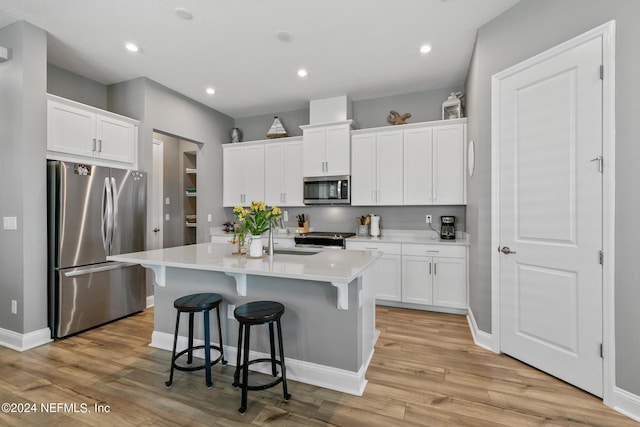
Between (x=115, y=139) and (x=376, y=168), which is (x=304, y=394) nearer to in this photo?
(x=376, y=168)

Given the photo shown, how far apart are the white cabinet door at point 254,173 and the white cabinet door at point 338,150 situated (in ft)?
4.06

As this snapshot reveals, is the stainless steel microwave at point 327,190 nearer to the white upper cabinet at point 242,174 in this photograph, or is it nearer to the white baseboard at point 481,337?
the white upper cabinet at point 242,174

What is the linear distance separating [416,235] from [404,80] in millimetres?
2145

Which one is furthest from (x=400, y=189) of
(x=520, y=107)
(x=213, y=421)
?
(x=213, y=421)

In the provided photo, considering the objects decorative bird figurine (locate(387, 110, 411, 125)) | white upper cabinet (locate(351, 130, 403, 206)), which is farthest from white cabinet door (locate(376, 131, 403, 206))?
decorative bird figurine (locate(387, 110, 411, 125))

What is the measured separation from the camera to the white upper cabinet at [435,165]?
3797mm

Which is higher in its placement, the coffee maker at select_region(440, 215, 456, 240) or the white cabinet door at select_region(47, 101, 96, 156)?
the white cabinet door at select_region(47, 101, 96, 156)

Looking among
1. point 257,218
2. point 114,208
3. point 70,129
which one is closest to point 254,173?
point 114,208

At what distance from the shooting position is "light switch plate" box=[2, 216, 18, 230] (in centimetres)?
279

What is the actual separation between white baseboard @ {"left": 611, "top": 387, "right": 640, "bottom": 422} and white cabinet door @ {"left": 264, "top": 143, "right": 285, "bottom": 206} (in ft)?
13.7

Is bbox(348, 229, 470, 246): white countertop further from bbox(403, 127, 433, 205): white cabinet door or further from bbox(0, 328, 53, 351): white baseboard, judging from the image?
bbox(0, 328, 53, 351): white baseboard

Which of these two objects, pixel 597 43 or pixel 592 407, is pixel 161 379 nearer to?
pixel 592 407

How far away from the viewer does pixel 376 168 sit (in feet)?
13.9

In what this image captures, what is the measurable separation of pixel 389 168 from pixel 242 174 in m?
2.52
